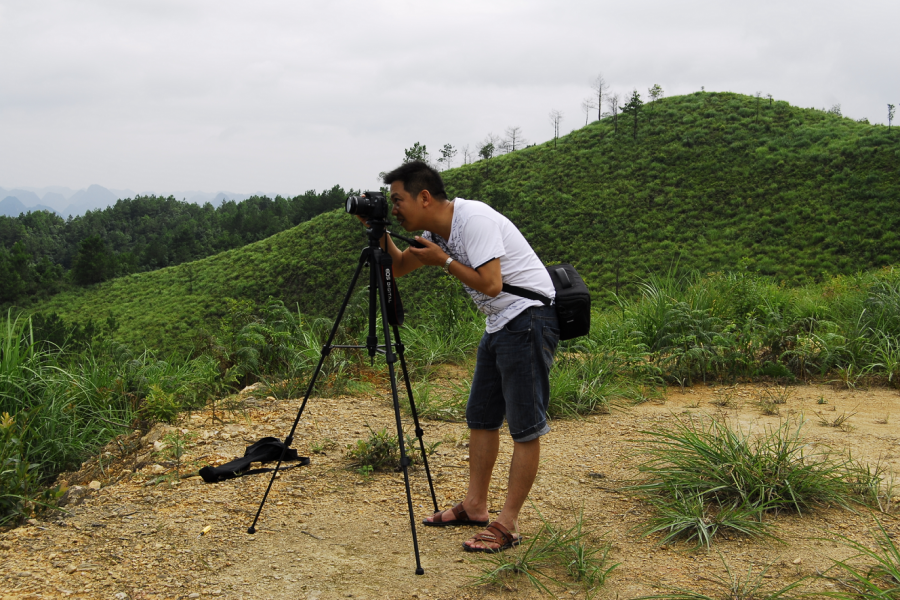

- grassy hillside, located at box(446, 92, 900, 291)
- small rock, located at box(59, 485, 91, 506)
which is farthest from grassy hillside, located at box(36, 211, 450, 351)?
small rock, located at box(59, 485, 91, 506)

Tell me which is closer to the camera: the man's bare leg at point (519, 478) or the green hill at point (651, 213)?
the man's bare leg at point (519, 478)

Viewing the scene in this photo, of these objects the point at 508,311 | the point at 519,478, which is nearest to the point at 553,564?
the point at 519,478

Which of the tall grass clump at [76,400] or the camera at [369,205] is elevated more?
the camera at [369,205]

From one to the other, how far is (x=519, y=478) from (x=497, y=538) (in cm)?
29

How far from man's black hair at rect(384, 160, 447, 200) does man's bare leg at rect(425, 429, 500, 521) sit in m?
1.10

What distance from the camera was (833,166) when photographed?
3875cm

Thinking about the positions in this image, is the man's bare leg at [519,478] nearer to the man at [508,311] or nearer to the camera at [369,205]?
the man at [508,311]

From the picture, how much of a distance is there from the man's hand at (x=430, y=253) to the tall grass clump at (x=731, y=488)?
1.57m

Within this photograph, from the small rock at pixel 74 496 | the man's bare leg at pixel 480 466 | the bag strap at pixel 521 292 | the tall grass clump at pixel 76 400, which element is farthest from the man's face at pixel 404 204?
the tall grass clump at pixel 76 400

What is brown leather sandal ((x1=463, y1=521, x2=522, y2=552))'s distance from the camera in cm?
262

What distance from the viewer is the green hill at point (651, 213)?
111 ft

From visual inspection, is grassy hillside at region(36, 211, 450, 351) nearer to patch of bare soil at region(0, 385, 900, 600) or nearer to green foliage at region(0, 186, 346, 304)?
green foliage at region(0, 186, 346, 304)

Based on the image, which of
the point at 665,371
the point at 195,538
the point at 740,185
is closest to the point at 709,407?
the point at 665,371

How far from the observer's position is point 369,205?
264 centimetres
